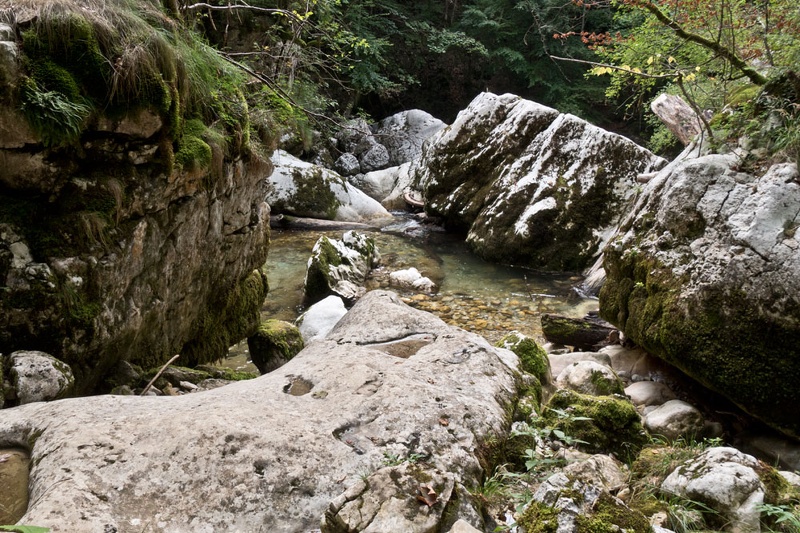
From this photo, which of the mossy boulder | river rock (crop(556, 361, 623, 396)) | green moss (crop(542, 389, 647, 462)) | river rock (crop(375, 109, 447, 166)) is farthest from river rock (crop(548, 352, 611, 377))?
river rock (crop(375, 109, 447, 166))

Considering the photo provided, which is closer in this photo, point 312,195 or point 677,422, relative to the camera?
point 677,422

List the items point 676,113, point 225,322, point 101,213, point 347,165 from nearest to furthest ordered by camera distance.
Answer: point 101,213
point 225,322
point 676,113
point 347,165

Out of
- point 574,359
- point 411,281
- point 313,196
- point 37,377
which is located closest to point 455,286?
point 411,281

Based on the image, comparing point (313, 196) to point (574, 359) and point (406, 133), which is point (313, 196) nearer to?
point (406, 133)

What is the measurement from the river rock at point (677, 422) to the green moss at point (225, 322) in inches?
157

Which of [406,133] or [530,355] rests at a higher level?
[530,355]

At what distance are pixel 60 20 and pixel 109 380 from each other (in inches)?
90.9

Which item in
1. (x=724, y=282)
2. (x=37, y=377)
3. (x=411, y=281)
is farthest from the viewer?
(x=411, y=281)

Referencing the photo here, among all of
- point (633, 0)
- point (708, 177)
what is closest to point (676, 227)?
point (708, 177)

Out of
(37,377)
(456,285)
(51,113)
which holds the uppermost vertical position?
(51,113)

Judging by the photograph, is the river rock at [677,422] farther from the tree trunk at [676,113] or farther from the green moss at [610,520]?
the tree trunk at [676,113]

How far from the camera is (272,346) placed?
5859 millimetres

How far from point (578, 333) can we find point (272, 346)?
370 centimetres

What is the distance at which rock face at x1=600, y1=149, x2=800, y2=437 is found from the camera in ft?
12.8
